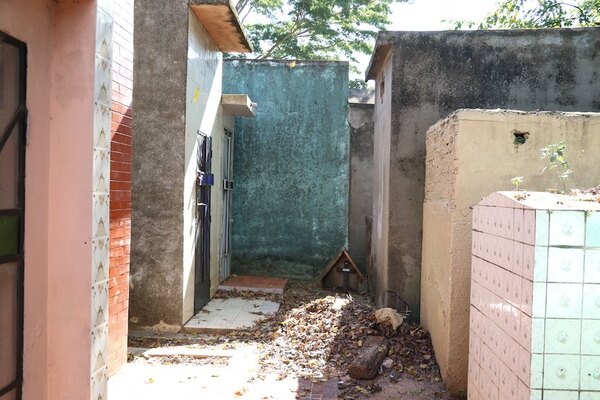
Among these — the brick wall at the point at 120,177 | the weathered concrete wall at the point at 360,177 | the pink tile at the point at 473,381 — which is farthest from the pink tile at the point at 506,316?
the weathered concrete wall at the point at 360,177

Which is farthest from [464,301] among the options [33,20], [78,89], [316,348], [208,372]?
[33,20]

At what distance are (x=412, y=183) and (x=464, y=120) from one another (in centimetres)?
201

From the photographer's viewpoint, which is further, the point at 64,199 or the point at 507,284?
the point at 507,284

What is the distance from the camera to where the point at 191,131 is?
7539mm

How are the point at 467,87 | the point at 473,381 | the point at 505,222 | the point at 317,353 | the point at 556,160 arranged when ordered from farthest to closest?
the point at 467,87 < the point at 317,353 < the point at 556,160 < the point at 473,381 < the point at 505,222

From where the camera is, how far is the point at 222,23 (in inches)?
316

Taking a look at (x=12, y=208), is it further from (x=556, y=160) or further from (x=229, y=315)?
(x=229, y=315)

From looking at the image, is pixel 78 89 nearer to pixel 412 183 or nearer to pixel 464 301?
pixel 464 301

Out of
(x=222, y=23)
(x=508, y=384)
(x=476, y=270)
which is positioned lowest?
(x=508, y=384)

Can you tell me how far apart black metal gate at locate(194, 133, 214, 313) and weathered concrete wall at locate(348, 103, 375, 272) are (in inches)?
194

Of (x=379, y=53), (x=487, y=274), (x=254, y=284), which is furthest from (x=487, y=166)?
(x=254, y=284)

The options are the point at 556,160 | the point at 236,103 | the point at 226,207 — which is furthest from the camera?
the point at 226,207

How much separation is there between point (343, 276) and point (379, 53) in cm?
485

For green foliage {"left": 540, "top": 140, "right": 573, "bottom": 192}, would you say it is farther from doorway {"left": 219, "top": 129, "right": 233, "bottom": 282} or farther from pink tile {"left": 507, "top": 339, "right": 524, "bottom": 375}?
doorway {"left": 219, "top": 129, "right": 233, "bottom": 282}
